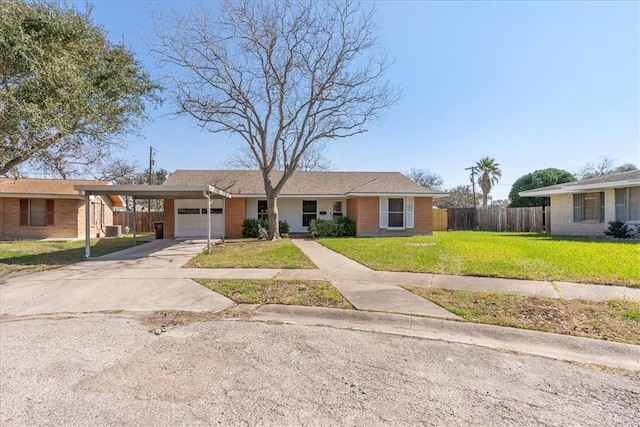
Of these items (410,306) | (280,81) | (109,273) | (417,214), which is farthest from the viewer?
(417,214)

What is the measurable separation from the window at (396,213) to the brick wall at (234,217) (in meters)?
8.46

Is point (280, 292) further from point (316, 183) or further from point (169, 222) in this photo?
point (316, 183)

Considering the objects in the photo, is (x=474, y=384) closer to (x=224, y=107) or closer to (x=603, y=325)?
(x=603, y=325)

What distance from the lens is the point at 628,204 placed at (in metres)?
15.5

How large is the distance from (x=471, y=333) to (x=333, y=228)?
49.0 feet

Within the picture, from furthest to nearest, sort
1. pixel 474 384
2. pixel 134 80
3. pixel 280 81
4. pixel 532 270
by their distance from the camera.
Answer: pixel 280 81 < pixel 134 80 < pixel 532 270 < pixel 474 384

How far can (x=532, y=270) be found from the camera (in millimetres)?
8141

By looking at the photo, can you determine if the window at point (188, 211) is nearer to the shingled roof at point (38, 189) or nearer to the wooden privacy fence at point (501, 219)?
the shingled roof at point (38, 189)

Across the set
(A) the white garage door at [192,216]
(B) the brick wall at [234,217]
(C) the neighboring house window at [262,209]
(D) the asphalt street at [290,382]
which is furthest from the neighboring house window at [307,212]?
(D) the asphalt street at [290,382]

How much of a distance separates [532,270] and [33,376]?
925 cm

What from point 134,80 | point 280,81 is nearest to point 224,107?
point 280,81

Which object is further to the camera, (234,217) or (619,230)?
(234,217)

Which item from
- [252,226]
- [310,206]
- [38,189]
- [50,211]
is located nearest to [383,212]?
[310,206]

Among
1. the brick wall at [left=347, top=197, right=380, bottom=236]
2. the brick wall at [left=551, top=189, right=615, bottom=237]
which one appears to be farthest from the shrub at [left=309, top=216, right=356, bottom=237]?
the brick wall at [left=551, top=189, right=615, bottom=237]
